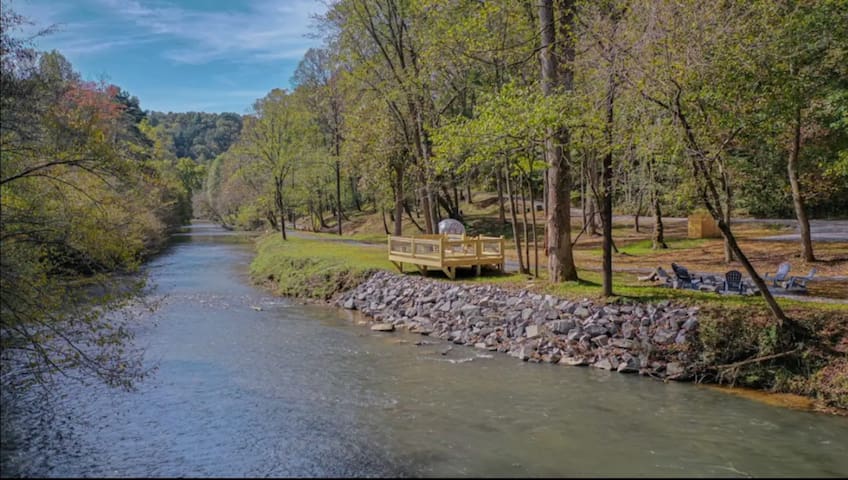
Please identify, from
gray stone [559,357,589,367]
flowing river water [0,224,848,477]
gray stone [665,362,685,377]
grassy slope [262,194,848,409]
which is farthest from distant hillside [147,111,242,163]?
gray stone [665,362,685,377]

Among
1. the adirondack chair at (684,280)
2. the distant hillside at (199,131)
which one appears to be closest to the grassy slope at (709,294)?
the adirondack chair at (684,280)

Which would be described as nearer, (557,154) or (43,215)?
(43,215)

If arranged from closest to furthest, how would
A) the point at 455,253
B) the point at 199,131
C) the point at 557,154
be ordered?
1. the point at 557,154
2. the point at 455,253
3. the point at 199,131

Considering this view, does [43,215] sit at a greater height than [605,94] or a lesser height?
lesser

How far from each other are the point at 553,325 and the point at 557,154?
4.80 m

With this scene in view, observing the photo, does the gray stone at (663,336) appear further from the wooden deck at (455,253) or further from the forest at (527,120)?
the wooden deck at (455,253)

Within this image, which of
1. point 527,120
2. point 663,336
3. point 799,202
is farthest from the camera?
point 799,202

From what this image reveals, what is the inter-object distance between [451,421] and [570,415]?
201 centimetres

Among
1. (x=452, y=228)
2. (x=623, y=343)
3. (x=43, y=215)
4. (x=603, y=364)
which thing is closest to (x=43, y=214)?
(x=43, y=215)

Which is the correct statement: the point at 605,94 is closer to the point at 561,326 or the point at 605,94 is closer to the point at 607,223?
the point at 607,223

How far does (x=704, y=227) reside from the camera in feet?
85.0

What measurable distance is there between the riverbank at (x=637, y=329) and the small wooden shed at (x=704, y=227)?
13311 mm

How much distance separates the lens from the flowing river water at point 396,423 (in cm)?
743

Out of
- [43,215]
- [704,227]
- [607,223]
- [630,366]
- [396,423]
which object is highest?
[43,215]
